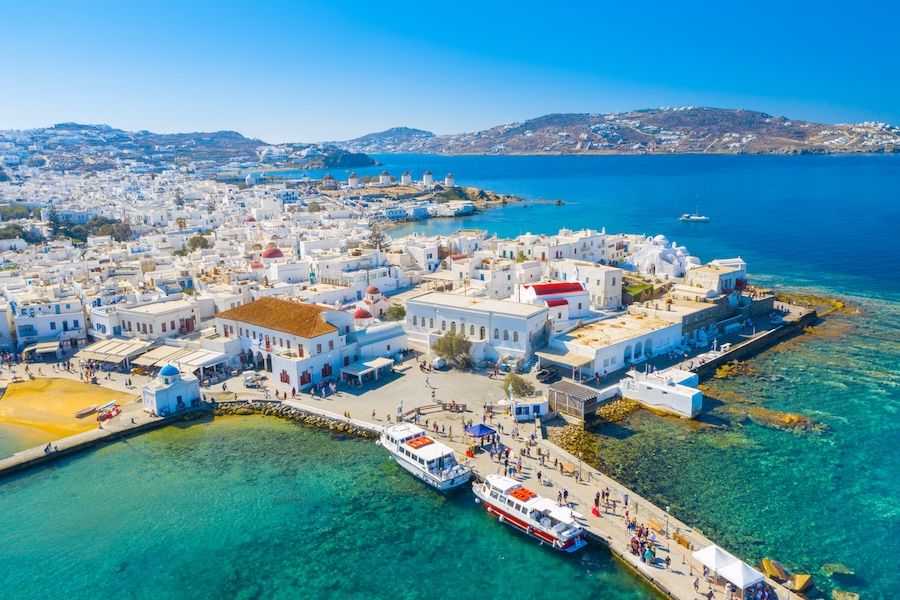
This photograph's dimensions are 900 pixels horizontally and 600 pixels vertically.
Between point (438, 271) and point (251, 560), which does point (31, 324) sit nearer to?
point (251, 560)

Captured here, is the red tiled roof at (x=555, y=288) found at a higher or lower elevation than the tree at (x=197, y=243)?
higher

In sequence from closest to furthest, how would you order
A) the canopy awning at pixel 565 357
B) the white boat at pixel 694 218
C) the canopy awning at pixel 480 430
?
1. the canopy awning at pixel 480 430
2. the canopy awning at pixel 565 357
3. the white boat at pixel 694 218

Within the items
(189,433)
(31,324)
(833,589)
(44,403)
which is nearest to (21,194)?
(31,324)

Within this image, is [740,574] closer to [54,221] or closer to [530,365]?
[530,365]

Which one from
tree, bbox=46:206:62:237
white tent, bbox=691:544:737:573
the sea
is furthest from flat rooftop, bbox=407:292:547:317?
tree, bbox=46:206:62:237

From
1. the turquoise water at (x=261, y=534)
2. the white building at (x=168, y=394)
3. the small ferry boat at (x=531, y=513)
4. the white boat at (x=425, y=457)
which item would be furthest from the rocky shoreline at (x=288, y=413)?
the small ferry boat at (x=531, y=513)

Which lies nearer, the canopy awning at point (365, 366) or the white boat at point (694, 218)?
the canopy awning at point (365, 366)

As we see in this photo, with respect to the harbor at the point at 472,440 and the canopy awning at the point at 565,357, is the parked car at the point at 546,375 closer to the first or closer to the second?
the canopy awning at the point at 565,357
